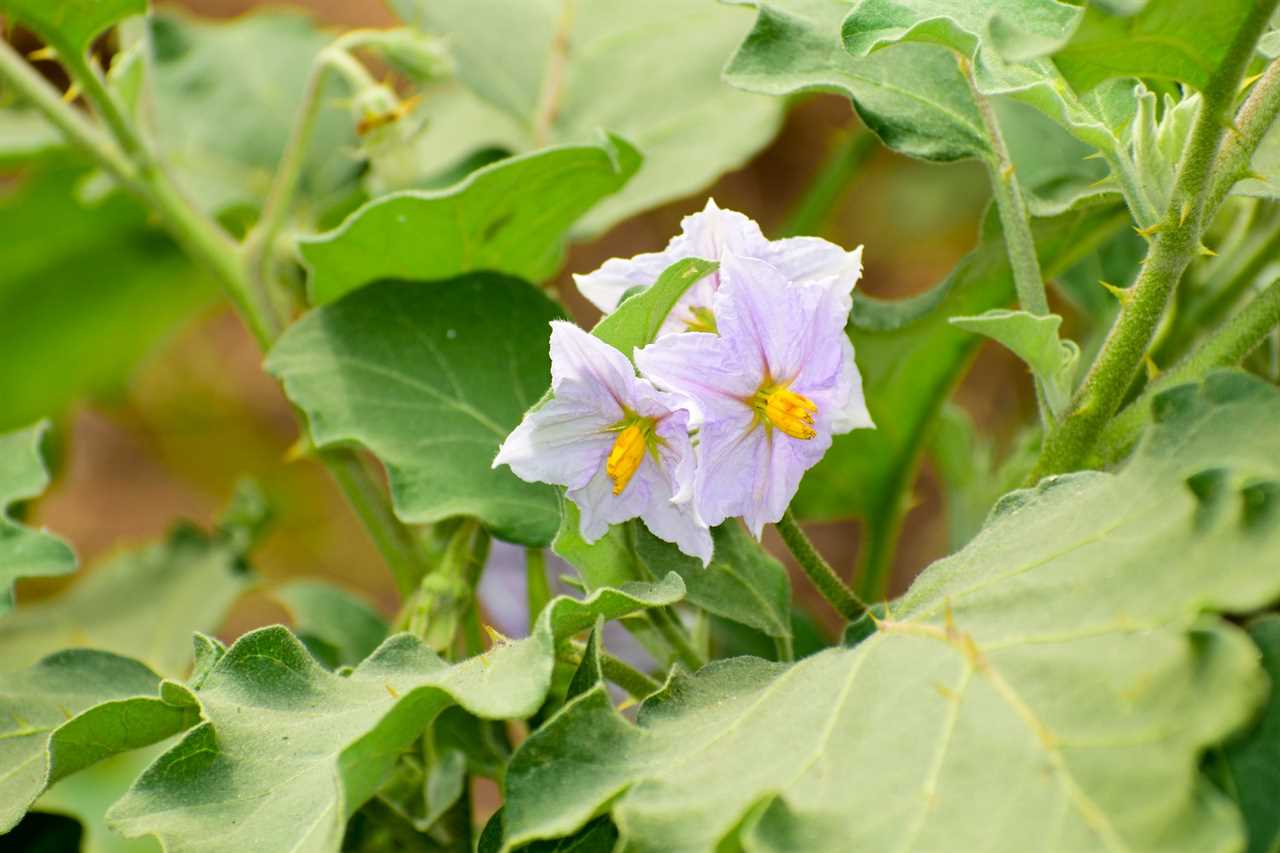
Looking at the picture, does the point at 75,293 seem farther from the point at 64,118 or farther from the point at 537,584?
the point at 537,584

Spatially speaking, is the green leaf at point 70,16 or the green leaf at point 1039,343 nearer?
the green leaf at point 1039,343

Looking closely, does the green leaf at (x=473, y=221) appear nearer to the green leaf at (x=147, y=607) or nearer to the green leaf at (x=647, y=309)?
the green leaf at (x=647, y=309)

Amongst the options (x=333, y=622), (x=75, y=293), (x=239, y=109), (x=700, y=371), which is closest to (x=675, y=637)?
(x=700, y=371)

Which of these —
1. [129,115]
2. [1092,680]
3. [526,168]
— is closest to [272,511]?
[129,115]

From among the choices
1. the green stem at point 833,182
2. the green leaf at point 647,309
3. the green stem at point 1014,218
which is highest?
the green leaf at point 647,309

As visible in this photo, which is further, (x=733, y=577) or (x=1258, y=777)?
(x=733, y=577)

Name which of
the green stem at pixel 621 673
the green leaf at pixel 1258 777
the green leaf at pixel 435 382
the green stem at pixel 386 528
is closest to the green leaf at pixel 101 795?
the green stem at pixel 386 528

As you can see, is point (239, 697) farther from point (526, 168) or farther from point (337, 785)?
point (526, 168)
